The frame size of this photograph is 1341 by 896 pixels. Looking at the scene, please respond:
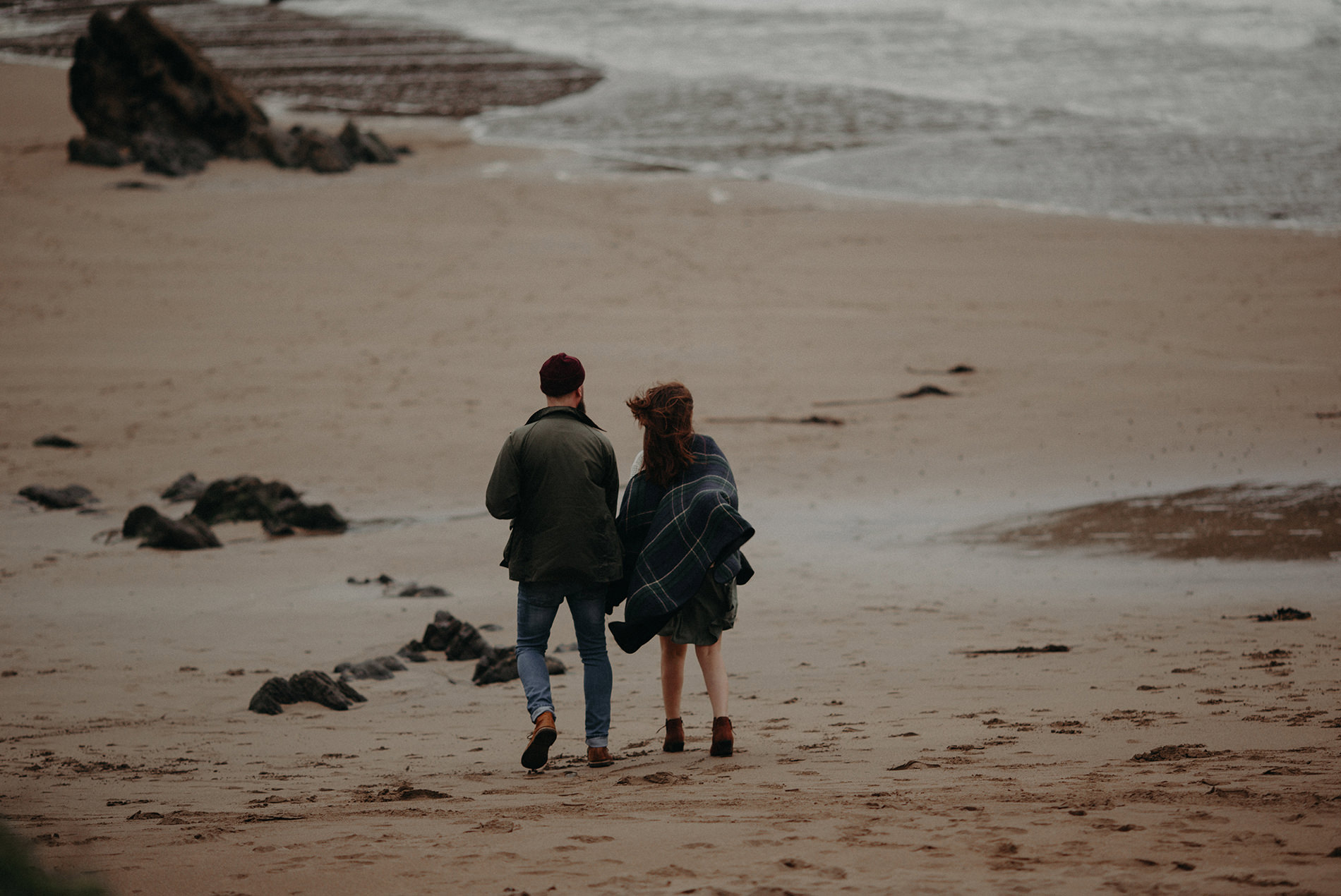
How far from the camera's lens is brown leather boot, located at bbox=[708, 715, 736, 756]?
15.3ft

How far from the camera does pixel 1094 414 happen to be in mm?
12359

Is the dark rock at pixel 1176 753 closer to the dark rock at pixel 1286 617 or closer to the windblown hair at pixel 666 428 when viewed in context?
the windblown hair at pixel 666 428

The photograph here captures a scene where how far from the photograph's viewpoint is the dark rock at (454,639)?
21.9 feet

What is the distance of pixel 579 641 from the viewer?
190 inches

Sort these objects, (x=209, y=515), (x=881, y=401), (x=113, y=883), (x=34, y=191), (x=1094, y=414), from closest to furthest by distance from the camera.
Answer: (x=113, y=883), (x=209, y=515), (x=1094, y=414), (x=881, y=401), (x=34, y=191)

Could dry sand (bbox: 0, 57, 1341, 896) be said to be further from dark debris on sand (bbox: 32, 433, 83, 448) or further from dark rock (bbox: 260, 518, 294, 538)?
dark debris on sand (bbox: 32, 433, 83, 448)

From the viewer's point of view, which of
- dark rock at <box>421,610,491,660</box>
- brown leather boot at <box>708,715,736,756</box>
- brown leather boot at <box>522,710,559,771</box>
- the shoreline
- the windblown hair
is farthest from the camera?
the shoreline

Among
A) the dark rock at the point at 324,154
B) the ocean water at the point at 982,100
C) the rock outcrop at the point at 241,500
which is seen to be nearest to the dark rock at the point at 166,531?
the rock outcrop at the point at 241,500

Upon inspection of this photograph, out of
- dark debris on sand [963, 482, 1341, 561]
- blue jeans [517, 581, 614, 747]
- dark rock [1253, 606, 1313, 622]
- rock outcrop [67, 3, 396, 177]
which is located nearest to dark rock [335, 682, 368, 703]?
blue jeans [517, 581, 614, 747]

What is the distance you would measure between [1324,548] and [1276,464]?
2524 mm

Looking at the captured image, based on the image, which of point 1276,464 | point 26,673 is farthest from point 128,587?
point 1276,464

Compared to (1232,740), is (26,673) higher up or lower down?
lower down

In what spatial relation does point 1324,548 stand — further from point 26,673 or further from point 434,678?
point 26,673

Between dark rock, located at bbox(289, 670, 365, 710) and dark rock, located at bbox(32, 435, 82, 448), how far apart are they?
7570 millimetres
